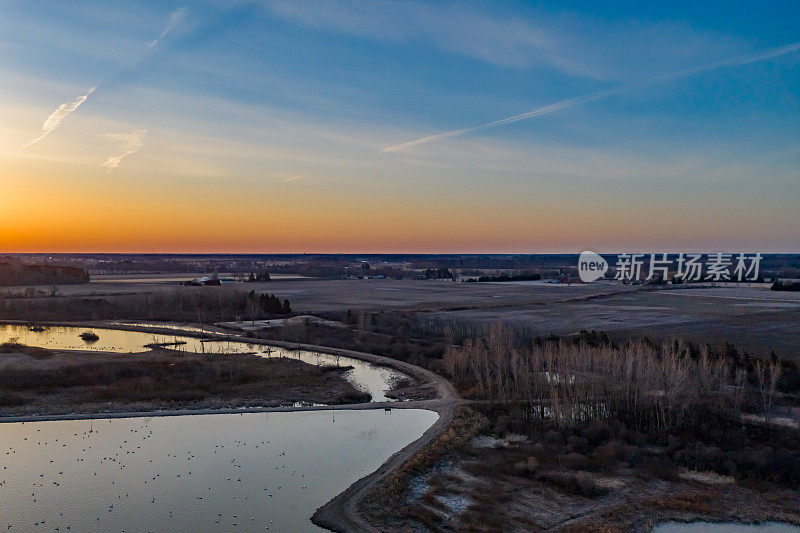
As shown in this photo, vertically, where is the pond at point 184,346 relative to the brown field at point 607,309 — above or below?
A: below

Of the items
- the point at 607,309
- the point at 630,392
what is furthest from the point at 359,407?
the point at 607,309

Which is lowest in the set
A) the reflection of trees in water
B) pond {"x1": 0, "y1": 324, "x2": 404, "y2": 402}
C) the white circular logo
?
pond {"x1": 0, "y1": 324, "x2": 404, "y2": 402}

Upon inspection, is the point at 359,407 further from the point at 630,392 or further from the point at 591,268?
the point at 591,268

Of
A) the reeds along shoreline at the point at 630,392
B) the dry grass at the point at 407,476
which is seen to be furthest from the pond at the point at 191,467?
the reeds along shoreline at the point at 630,392

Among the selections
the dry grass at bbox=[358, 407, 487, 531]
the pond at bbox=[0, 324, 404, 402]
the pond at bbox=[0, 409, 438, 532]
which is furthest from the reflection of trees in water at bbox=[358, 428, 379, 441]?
the pond at bbox=[0, 324, 404, 402]

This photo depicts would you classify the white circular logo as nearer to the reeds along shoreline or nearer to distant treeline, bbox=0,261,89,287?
distant treeline, bbox=0,261,89,287

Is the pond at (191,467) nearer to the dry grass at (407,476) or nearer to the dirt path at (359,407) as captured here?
the dirt path at (359,407)

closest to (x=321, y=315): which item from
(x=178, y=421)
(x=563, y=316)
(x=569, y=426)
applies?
(x=563, y=316)
